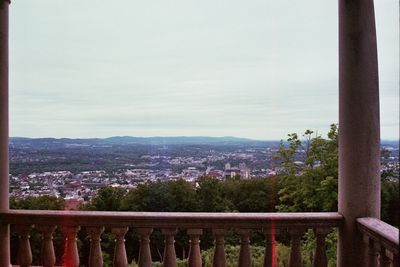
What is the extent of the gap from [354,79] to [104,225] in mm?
Result: 2601

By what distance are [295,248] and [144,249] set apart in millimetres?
1368

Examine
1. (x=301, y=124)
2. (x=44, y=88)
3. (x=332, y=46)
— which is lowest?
(x=301, y=124)

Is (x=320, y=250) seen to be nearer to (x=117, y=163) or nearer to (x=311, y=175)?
(x=117, y=163)

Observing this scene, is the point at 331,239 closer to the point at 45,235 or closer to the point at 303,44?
the point at 303,44

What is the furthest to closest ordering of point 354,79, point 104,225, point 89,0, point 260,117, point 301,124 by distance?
point 301,124
point 260,117
point 89,0
point 104,225
point 354,79

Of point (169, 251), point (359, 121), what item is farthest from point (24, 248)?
point (359, 121)

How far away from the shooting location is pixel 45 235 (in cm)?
371

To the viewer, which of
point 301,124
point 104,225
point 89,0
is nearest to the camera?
point 104,225

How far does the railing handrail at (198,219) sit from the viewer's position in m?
3.47

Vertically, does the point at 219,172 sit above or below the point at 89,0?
below

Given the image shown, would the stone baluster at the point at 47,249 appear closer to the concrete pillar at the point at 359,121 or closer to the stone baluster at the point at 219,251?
the stone baluster at the point at 219,251

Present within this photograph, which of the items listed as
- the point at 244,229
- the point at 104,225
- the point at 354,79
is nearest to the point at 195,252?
the point at 244,229

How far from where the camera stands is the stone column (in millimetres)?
3713

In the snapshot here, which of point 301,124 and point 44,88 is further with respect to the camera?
point 301,124
